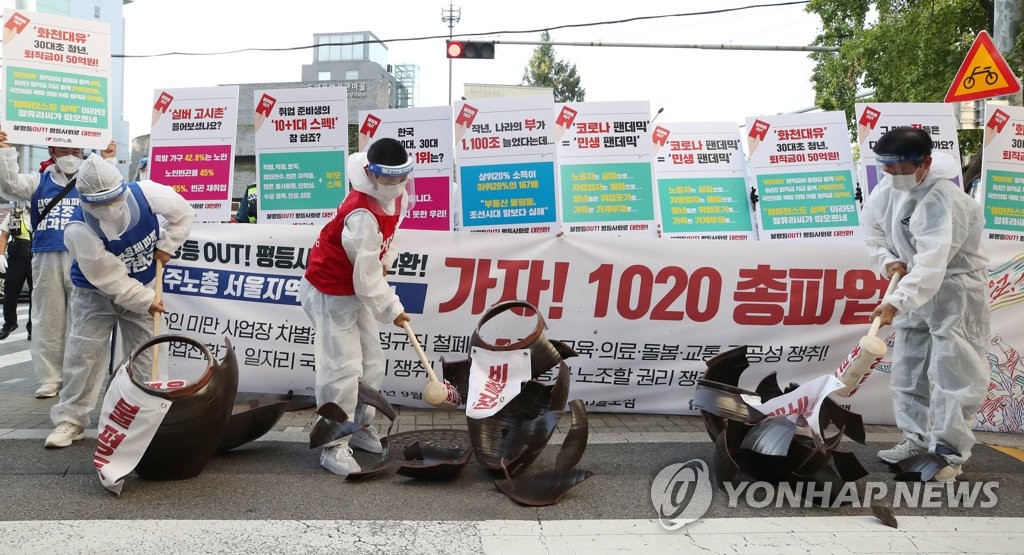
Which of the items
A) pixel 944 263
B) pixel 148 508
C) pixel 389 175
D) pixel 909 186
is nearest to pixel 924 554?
pixel 944 263

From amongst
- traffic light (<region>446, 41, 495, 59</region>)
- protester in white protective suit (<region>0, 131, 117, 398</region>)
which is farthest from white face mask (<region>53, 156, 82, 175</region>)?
traffic light (<region>446, 41, 495, 59</region>)

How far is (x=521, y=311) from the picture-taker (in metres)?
5.57

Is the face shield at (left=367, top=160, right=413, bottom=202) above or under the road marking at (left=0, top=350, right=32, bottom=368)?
above

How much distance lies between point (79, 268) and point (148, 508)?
5.51 feet

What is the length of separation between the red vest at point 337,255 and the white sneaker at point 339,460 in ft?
2.81

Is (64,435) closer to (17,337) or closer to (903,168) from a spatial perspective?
(903,168)

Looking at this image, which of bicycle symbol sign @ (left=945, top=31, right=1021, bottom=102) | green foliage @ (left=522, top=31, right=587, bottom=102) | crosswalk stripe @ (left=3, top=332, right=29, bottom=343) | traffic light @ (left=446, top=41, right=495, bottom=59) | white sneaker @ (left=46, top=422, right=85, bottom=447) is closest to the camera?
white sneaker @ (left=46, top=422, right=85, bottom=447)

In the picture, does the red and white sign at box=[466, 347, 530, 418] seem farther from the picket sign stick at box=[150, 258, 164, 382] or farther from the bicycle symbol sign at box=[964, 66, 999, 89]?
the bicycle symbol sign at box=[964, 66, 999, 89]

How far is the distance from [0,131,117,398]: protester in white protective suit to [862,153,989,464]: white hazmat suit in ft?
17.9

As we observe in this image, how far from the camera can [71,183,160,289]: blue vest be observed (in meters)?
4.43

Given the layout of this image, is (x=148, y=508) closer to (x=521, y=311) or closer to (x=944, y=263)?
(x=521, y=311)

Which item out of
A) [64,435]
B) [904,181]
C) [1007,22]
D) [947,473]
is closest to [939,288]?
[904,181]

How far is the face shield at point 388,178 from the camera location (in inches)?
156

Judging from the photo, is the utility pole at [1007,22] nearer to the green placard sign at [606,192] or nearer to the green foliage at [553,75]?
the green placard sign at [606,192]
